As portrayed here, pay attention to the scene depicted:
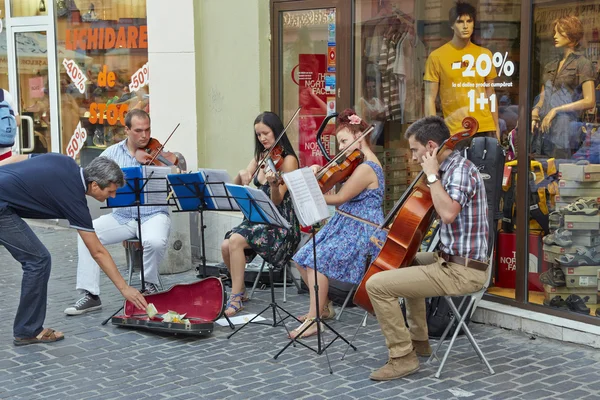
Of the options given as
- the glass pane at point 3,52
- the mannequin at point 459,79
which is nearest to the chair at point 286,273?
the mannequin at point 459,79

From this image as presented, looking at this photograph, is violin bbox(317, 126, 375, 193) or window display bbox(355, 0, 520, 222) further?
window display bbox(355, 0, 520, 222)

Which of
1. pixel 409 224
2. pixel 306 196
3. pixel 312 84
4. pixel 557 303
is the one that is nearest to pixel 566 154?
pixel 557 303

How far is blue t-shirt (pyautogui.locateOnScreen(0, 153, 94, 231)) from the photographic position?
19.9 feet

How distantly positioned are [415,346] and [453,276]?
0.70m

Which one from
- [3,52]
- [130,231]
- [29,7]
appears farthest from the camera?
[3,52]

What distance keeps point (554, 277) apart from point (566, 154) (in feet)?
2.75

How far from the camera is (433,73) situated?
7.32 m

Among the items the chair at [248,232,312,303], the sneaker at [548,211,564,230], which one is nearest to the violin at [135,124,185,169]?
the chair at [248,232,312,303]

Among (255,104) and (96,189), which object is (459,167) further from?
(255,104)

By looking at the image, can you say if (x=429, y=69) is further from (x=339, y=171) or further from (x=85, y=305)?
(x=85, y=305)

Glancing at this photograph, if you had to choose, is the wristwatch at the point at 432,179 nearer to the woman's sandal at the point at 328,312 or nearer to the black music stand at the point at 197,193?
the black music stand at the point at 197,193

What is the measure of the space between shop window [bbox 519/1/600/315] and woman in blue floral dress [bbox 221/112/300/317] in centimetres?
174

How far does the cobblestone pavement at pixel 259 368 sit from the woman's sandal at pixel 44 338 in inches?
2.6

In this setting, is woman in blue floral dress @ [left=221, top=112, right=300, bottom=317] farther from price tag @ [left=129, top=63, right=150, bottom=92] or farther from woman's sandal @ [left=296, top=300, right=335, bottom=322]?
price tag @ [left=129, top=63, right=150, bottom=92]
